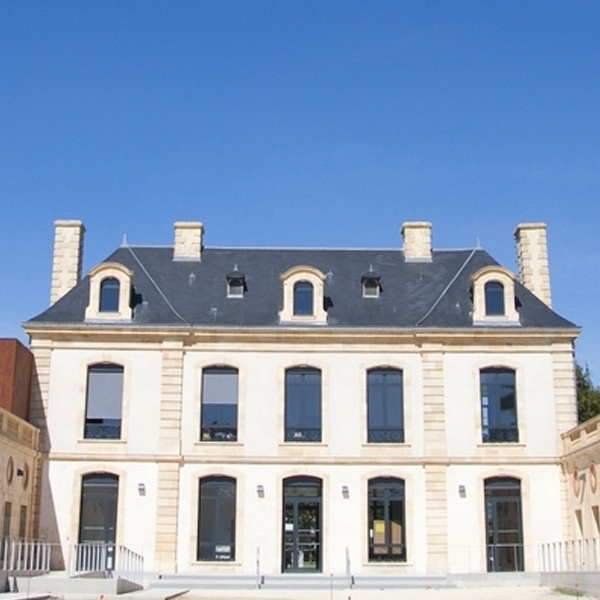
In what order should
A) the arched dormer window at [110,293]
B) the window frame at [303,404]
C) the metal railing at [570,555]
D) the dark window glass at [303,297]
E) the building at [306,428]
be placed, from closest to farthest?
the metal railing at [570,555] < the building at [306,428] < the window frame at [303,404] < the arched dormer window at [110,293] < the dark window glass at [303,297]

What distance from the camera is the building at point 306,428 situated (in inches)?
990

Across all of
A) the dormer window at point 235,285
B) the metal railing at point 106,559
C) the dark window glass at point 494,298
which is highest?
the dormer window at point 235,285

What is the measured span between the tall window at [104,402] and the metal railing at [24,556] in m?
3.15

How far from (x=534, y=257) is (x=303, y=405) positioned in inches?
333

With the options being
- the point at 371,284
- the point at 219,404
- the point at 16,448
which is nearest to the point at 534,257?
the point at 371,284

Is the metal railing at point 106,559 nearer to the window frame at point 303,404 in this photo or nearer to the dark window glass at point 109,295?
the window frame at point 303,404

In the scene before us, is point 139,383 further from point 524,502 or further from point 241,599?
point 524,502

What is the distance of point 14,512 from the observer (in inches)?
920

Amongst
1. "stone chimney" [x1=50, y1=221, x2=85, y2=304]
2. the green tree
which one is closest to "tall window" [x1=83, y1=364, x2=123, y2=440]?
"stone chimney" [x1=50, y1=221, x2=85, y2=304]

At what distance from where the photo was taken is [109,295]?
2686cm

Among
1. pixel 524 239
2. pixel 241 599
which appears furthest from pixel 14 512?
pixel 524 239

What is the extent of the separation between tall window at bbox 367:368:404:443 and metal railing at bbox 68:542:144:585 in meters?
6.76

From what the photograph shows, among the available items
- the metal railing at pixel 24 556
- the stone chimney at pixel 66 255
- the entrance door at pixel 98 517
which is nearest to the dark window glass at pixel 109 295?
the stone chimney at pixel 66 255

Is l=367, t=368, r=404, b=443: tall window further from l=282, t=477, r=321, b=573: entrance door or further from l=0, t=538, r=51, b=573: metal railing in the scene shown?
l=0, t=538, r=51, b=573: metal railing
